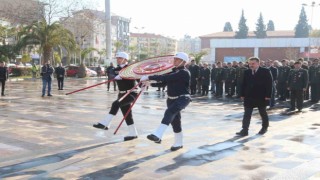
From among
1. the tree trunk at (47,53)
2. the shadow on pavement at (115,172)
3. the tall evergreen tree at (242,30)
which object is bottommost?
the shadow on pavement at (115,172)

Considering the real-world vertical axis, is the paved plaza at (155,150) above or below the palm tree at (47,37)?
below

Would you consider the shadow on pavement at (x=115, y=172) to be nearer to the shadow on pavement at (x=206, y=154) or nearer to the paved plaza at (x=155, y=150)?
the paved plaza at (x=155, y=150)

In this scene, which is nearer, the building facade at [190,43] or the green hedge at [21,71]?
the green hedge at [21,71]

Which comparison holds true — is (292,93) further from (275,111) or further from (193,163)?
(193,163)

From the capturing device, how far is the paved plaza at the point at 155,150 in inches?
243

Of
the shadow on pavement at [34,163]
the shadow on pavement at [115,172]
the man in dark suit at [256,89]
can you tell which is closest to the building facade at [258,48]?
the man in dark suit at [256,89]

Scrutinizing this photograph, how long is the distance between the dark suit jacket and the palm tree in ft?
105

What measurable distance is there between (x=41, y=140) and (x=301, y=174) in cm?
507

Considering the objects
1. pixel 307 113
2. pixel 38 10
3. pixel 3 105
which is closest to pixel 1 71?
pixel 3 105

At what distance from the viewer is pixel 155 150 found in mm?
7660

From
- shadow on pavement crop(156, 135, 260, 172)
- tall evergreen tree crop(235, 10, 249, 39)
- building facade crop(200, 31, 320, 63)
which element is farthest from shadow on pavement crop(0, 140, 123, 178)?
tall evergreen tree crop(235, 10, 249, 39)

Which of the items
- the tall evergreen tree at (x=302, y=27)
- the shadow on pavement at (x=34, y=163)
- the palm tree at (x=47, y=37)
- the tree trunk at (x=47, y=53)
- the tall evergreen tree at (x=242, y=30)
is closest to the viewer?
the shadow on pavement at (x=34, y=163)

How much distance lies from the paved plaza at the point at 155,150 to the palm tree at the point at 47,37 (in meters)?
27.7

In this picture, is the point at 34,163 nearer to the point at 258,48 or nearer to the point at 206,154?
the point at 206,154
